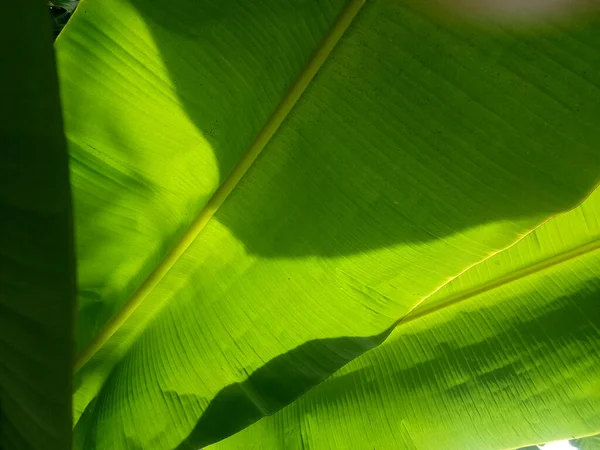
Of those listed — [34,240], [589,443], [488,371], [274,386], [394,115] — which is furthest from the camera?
[589,443]

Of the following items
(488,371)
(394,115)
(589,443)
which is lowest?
(589,443)

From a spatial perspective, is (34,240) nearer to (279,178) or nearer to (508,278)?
(279,178)

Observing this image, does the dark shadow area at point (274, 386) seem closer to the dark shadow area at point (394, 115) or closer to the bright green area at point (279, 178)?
the bright green area at point (279, 178)

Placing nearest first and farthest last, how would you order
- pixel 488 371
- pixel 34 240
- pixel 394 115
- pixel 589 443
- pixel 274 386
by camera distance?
1. pixel 34 240
2. pixel 394 115
3. pixel 274 386
4. pixel 488 371
5. pixel 589 443

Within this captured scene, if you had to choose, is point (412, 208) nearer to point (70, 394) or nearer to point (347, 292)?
point (347, 292)

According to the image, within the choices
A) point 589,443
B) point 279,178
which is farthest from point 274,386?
point 589,443

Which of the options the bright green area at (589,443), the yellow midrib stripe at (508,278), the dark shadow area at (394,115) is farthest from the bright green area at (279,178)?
the bright green area at (589,443)

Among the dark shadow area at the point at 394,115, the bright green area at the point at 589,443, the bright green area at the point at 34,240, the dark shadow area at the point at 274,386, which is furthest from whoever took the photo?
the bright green area at the point at 589,443
